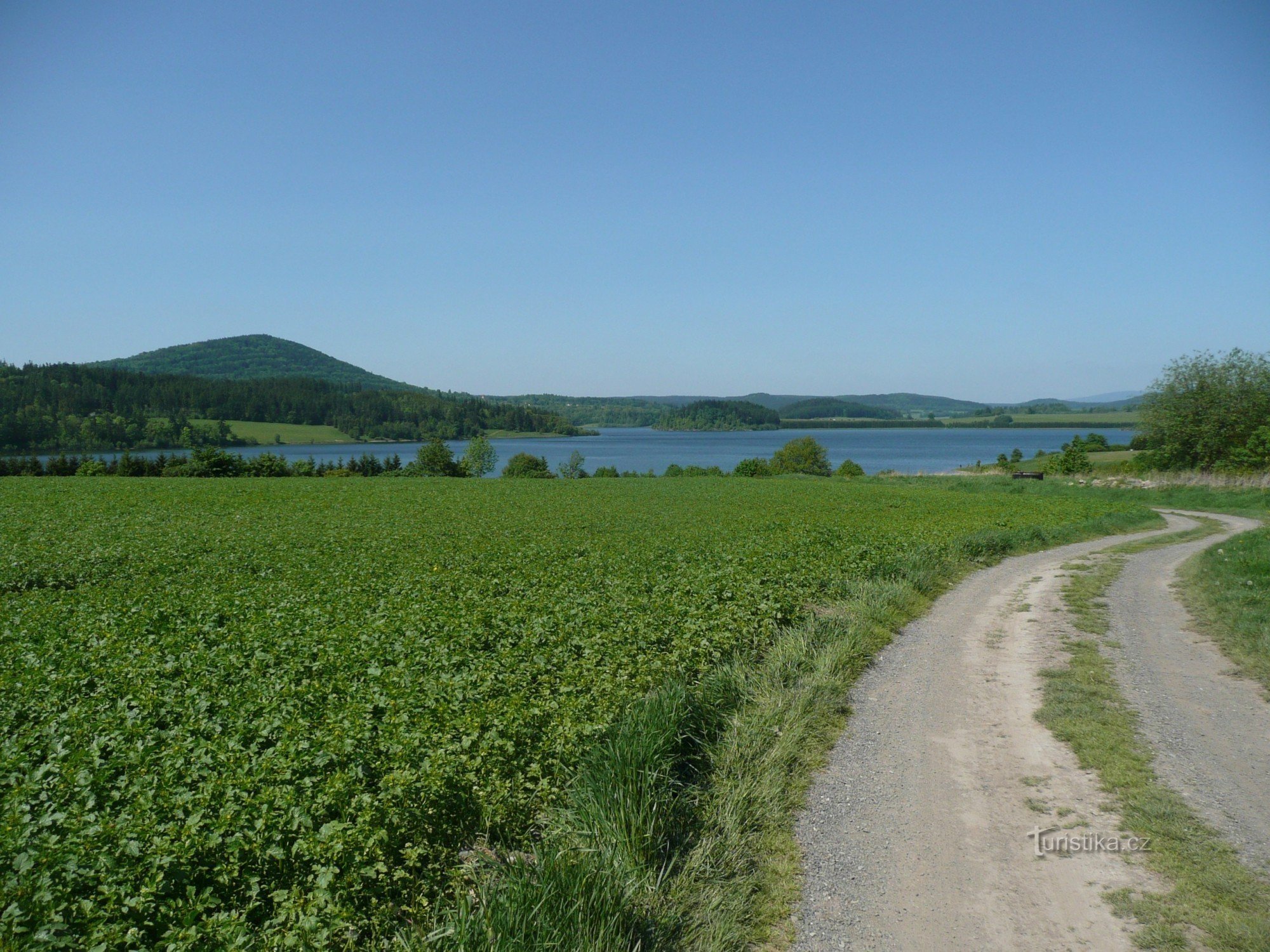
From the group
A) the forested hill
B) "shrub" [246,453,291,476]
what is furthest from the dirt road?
→ the forested hill

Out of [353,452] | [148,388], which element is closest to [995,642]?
[353,452]

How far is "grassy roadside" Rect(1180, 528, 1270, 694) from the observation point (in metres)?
10.5

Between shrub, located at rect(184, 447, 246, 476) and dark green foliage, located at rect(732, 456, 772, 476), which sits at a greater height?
shrub, located at rect(184, 447, 246, 476)

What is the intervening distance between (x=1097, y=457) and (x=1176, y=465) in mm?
31903

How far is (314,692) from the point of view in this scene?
26.6ft

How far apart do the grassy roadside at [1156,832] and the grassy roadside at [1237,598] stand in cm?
199

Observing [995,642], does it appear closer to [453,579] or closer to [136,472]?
[453,579]

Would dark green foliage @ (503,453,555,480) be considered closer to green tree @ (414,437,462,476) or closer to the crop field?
green tree @ (414,437,462,476)

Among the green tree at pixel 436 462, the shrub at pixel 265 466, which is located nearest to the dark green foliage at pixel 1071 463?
the green tree at pixel 436 462

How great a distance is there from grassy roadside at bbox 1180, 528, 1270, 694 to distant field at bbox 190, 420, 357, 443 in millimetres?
172096

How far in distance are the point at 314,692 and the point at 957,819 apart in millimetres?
6920

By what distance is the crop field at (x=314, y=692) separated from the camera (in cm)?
470

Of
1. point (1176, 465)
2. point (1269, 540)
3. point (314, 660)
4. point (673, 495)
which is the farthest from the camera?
point (1176, 465)

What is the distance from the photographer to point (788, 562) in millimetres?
17656
